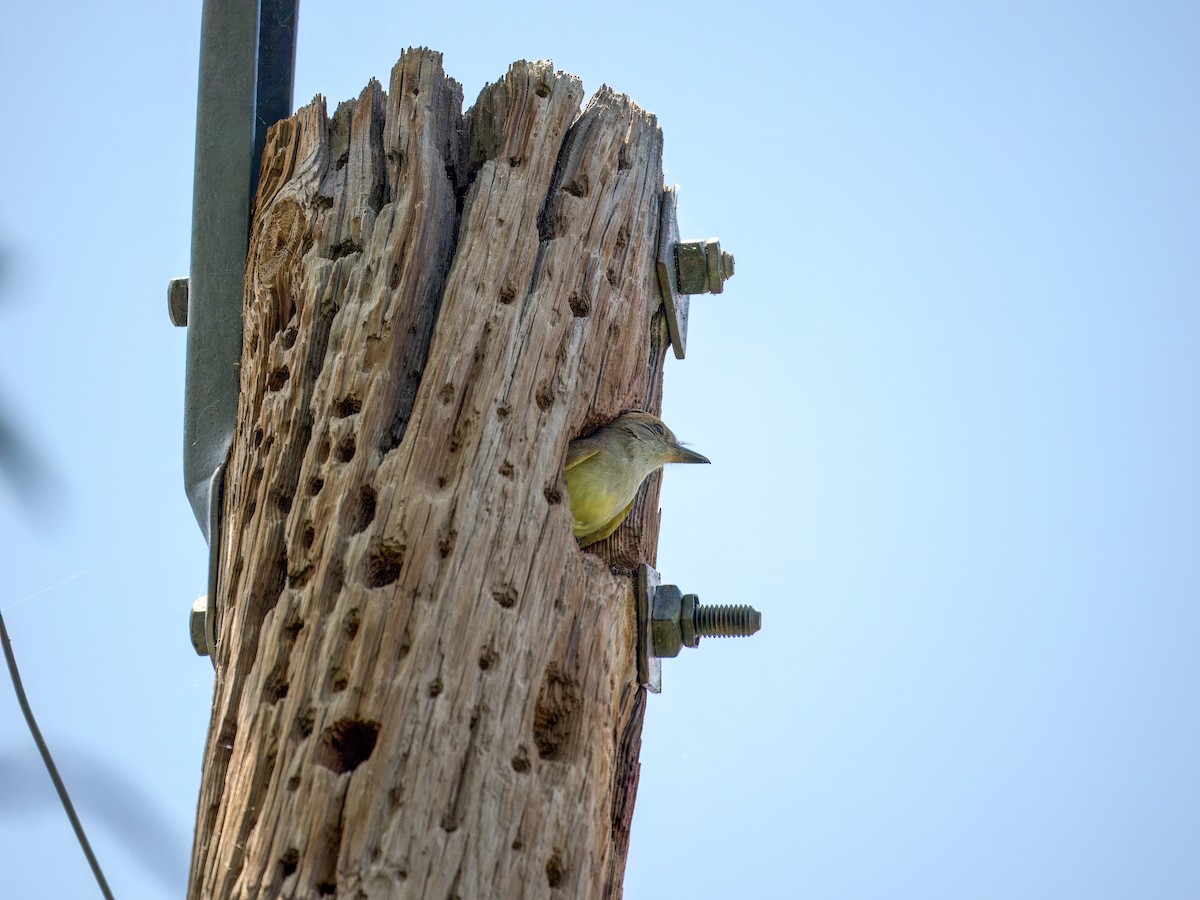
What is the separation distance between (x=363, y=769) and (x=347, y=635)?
35 cm

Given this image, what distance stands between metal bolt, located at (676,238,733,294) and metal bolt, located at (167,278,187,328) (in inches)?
70.3

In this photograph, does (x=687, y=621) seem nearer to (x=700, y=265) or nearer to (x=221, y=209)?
(x=700, y=265)

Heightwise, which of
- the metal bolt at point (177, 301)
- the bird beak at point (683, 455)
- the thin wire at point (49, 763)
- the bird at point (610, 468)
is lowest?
the thin wire at point (49, 763)

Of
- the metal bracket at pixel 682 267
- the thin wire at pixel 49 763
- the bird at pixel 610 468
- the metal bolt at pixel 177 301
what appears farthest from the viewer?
the metal bolt at pixel 177 301

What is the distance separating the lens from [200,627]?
3799 mm

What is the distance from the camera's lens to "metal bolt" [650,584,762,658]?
3.64 m

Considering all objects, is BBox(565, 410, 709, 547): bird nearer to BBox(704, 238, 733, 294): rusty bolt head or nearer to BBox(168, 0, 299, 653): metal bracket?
BBox(704, 238, 733, 294): rusty bolt head

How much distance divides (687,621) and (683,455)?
891 millimetres

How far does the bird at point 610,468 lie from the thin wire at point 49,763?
60.8 inches

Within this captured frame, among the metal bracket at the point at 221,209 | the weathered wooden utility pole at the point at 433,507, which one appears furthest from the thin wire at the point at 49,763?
the metal bracket at the point at 221,209

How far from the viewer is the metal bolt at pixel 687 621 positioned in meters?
3.64

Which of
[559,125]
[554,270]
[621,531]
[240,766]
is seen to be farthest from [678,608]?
[559,125]

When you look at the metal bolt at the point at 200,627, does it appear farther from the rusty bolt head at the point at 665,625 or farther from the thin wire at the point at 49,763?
the rusty bolt head at the point at 665,625

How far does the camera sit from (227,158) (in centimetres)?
418
